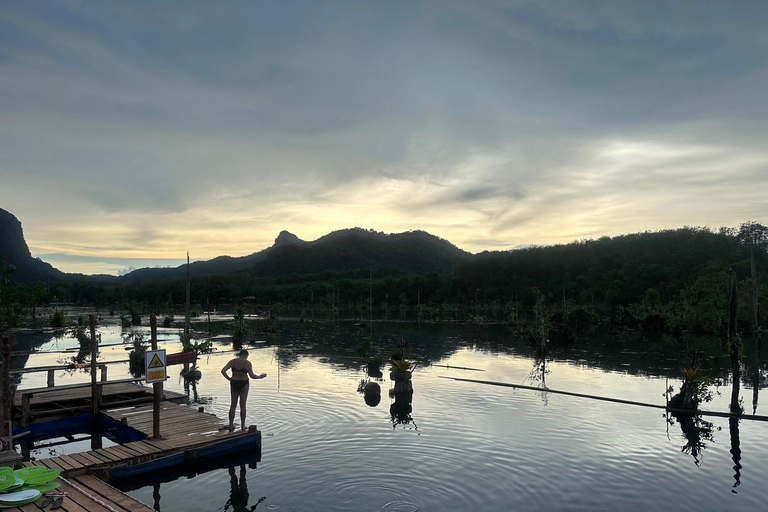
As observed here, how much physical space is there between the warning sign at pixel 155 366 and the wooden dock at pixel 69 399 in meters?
5.74

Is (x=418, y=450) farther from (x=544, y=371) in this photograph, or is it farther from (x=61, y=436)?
(x=544, y=371)

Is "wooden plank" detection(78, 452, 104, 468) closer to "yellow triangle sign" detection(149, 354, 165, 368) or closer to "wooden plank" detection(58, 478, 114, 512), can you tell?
"wooden plank" detection(58, 478, 114, 512)

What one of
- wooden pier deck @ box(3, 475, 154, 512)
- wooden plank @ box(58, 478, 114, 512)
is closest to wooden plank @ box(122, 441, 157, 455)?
wooden pier deck @ box(3, 475, 154, 512)

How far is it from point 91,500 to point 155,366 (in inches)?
153

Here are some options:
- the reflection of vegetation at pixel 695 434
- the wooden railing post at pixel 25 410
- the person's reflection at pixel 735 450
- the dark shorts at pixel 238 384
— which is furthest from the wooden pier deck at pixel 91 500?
the reflection of vegetation at pixel 695 434

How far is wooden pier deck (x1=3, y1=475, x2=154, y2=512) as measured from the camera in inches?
325

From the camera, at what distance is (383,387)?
2286cm

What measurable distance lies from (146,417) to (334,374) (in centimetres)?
1191

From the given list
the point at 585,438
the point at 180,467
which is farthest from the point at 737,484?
the point at 180,467

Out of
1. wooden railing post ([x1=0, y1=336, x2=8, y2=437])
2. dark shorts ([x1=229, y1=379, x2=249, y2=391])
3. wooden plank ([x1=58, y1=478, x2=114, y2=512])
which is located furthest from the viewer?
dark shorts ([x1=229, y1=379, x2=249, y2=391])

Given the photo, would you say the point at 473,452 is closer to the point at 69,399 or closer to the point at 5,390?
the point at 5,390

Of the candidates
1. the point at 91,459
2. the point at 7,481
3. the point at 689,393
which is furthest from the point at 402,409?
the point at 7,481

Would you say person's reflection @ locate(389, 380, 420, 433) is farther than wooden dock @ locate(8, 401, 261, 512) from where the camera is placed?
Yes

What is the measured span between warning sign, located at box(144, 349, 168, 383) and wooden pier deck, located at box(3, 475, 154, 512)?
266 cm
